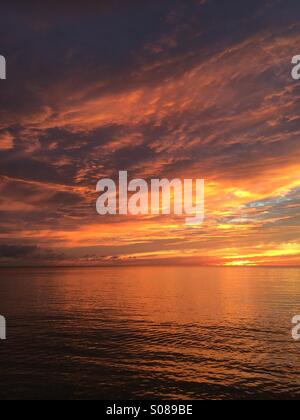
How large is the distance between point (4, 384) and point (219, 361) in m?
19.4

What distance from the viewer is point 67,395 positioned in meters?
27.7

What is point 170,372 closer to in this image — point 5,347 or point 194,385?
point 194,385

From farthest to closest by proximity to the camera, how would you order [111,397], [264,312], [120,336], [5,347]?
[264,312] → [120,336] → [5,347] → [111,397]

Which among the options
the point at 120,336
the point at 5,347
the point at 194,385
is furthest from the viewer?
the point at 120,336

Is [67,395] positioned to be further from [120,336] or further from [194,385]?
[120,336]

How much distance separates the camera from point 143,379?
3086cm
